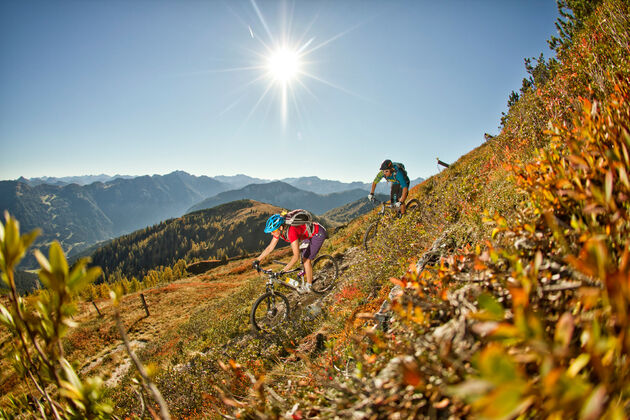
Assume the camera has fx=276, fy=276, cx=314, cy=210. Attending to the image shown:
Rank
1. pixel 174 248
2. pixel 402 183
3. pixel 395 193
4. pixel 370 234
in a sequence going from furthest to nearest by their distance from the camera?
pixel 174 248 < pixel 370 234 < pixel 395 193 < pixel 402 183

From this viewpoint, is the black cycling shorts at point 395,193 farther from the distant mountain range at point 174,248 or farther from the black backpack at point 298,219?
the distant mountain range at point 174,248

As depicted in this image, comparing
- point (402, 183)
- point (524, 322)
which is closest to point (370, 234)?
point (402, 183)

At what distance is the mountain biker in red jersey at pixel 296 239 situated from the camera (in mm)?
7465

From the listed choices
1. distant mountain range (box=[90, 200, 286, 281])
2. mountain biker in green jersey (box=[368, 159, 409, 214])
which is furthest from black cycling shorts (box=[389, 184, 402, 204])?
distant mountain range (box=[90, 200, 286, 281])

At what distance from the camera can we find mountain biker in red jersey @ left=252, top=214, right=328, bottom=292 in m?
7.46

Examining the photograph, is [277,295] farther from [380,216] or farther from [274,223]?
[380,216]


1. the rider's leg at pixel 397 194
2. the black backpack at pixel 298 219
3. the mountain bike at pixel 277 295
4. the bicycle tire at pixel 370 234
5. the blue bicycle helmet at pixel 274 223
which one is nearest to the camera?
the blue bicycle helmet at pixel 274 223

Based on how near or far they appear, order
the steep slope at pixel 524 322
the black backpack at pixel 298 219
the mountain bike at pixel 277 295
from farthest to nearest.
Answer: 1. the mountain bike at pixel 277 295
2. the black backpack at pixel 298 219
3. the steep slope at pixel 524 322

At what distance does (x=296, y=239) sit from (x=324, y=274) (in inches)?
155

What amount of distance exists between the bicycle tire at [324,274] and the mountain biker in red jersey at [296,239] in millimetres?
1216

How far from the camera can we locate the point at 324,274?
1142cm

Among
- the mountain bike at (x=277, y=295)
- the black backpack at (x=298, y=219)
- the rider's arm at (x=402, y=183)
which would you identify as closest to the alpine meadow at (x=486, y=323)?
the mountain bike at (x=277, y=295)

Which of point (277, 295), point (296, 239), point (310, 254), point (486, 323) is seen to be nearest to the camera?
point (486, 323)

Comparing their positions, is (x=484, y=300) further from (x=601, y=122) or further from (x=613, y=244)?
(x=601, y=122)
